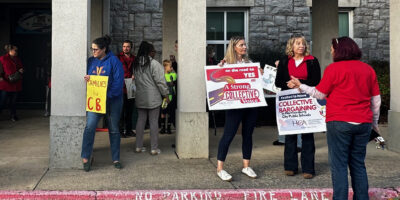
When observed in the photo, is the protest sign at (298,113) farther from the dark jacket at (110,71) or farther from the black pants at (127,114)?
the black pants at (127,114)

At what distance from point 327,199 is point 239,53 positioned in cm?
231

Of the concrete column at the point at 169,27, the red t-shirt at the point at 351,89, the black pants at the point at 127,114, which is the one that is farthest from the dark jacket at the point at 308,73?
the concrete column at the point at 169,27

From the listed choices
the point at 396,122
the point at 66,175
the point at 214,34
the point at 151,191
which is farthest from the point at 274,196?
the point at 214,34

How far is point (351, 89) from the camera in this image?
4461 mm

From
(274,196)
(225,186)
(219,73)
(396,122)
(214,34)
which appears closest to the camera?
(274,196)

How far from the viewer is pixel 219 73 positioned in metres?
6.38

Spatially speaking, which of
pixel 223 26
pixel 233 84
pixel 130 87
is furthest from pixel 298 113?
pixel 223 26

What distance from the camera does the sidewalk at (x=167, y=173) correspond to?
5.44m

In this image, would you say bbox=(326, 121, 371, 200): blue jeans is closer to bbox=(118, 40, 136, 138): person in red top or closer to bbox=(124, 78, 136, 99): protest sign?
A: bbox=(124, 78, 136, 99): protest sign

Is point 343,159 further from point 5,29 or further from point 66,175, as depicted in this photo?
point 5,29

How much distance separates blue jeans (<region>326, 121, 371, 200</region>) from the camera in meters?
4.52

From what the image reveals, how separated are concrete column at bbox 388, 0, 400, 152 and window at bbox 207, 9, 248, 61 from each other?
6022 mm

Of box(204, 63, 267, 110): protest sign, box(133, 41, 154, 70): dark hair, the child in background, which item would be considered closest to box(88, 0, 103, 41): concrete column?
the child in background

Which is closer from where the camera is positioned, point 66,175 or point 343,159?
point 343,159
